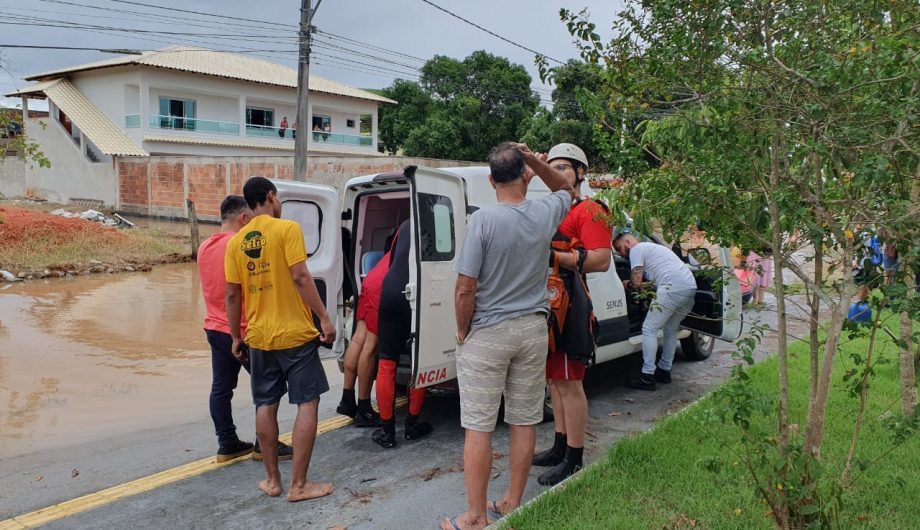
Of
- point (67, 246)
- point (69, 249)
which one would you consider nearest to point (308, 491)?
point (69, 249)

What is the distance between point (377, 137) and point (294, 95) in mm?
6818

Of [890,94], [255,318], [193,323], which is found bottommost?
[193,323]

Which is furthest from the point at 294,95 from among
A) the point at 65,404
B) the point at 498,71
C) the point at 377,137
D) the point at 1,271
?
the point at 65,404

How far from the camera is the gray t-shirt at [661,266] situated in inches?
264

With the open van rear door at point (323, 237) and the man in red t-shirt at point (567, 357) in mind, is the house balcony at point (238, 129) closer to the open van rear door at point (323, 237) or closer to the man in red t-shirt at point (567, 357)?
the open van rear door at point (323, 237)

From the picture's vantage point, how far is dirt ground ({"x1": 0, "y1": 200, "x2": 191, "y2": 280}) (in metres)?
15.3

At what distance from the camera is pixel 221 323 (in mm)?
4945

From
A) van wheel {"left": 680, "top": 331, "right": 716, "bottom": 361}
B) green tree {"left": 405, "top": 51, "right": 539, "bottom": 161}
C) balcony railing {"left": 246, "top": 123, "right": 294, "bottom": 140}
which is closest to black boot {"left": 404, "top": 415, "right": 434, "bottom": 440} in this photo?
van wheel {"left": 680, "top": 331, "right": 716, "bottom": 361}

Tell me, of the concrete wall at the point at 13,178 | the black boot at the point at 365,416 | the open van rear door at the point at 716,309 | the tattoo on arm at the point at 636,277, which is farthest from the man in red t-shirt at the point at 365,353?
the concrete wall at the point at 13,178

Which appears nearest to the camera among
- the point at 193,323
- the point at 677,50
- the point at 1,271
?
the point at 677,50

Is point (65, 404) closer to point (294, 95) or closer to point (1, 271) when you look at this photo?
point (1, 271)

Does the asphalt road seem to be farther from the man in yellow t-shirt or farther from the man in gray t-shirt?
the man in gray t-shirt

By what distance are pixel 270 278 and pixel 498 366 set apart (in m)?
1.51

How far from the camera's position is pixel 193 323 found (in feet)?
37.3
